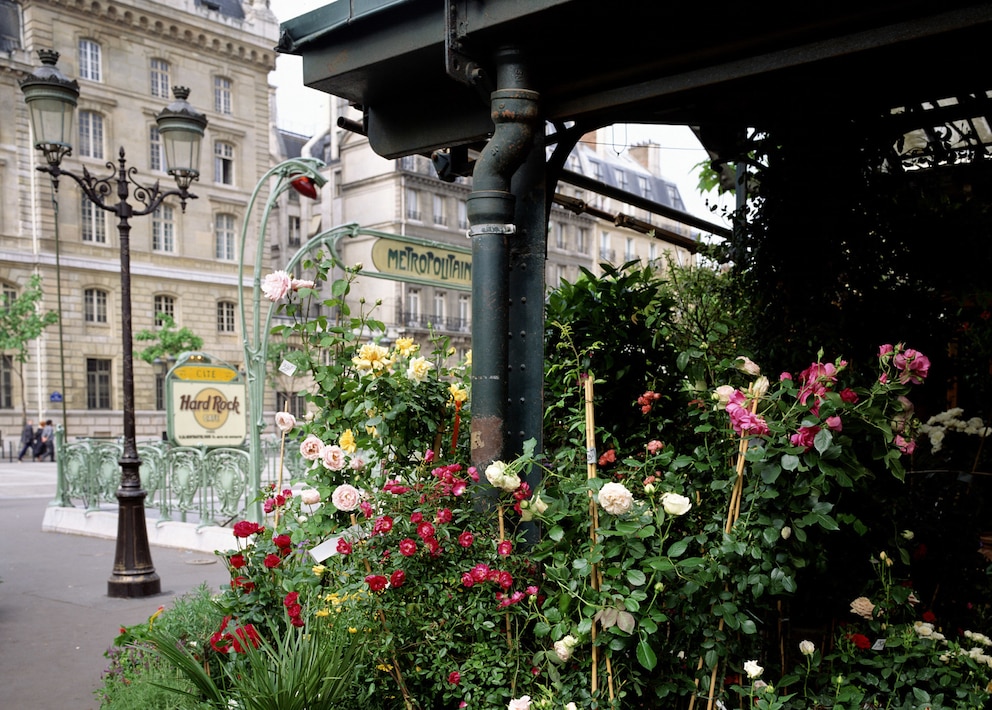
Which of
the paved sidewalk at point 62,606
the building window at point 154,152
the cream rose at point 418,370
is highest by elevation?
the building window at point 154,152

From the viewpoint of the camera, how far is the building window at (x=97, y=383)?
127 feet

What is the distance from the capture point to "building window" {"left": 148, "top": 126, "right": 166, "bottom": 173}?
134ft

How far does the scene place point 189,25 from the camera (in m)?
41.7

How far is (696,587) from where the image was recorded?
269cm

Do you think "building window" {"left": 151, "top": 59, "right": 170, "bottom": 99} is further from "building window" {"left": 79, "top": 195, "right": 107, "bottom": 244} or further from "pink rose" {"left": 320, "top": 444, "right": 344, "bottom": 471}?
"pink rose" {"left": 320, "top": 444, "right": 344, "bottom": 471}

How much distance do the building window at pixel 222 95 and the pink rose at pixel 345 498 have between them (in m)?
43.9

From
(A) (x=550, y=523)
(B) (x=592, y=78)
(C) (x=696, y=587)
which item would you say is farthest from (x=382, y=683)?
(B) (x=592, y=78)

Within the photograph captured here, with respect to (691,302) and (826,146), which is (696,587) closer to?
(826,146)

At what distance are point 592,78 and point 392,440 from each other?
5.88 feet

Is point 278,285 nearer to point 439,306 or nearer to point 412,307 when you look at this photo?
point 412,307

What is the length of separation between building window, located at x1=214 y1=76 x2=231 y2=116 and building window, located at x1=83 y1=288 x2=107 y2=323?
1134 centimetres

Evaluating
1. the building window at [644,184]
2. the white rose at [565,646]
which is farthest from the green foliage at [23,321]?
the white rose at [565,646]

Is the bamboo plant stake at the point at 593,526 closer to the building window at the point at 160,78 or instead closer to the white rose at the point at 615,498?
the white rose at the point at 615,498

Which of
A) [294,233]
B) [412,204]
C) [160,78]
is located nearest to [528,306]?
[160,78]
